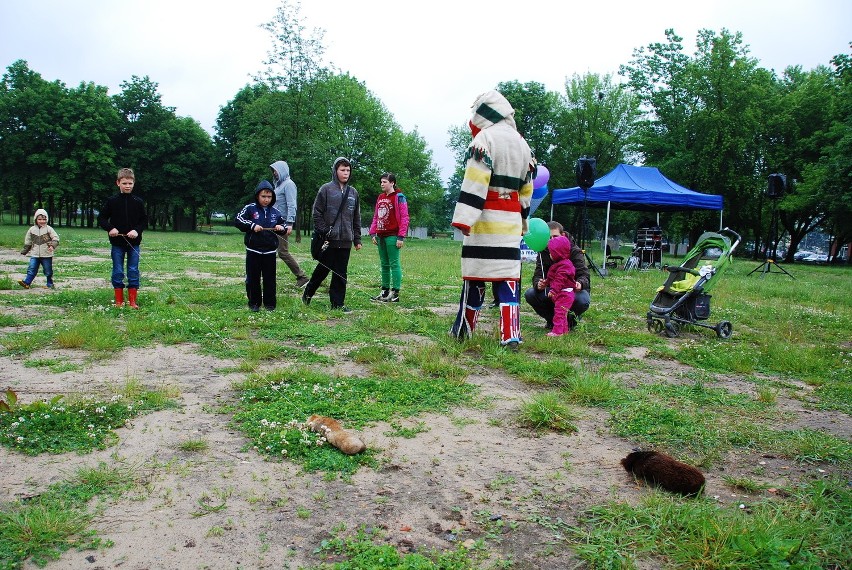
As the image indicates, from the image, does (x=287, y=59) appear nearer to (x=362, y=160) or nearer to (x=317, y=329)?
(x=362, y=160)

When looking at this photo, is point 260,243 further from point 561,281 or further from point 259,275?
point 561,281

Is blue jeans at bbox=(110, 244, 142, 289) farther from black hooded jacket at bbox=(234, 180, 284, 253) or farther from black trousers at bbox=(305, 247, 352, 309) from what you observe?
black trousers at bbox=(305, 247, 352, 309)

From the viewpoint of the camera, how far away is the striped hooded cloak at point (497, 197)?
19.1ft

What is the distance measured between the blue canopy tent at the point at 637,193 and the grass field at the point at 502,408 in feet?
33.8

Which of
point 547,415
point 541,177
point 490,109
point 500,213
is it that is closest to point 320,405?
point 547,415

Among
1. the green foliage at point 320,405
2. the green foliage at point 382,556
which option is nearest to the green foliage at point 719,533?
the green foliage at point 382,556

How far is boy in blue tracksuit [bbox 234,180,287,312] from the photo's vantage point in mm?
7824

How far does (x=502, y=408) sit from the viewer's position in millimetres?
4164

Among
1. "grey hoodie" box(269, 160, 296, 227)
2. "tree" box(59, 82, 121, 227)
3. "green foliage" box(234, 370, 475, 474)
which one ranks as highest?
"tree" box(59, 82, 121, 227)

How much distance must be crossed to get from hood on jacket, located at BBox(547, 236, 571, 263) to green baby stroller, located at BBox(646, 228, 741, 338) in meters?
1.30

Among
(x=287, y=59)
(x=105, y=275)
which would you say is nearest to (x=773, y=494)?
(x=105, y=275)

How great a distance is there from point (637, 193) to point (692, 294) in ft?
39.0

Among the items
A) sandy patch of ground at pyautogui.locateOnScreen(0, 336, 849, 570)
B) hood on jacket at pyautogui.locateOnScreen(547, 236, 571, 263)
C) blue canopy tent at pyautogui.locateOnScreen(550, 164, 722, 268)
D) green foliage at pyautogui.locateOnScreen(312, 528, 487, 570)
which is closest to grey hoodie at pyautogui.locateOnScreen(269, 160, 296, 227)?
hood on jacket at pyautogui.locateOnScreen(547, 236, 571, 263)

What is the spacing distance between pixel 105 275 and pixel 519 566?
38.4 ft
